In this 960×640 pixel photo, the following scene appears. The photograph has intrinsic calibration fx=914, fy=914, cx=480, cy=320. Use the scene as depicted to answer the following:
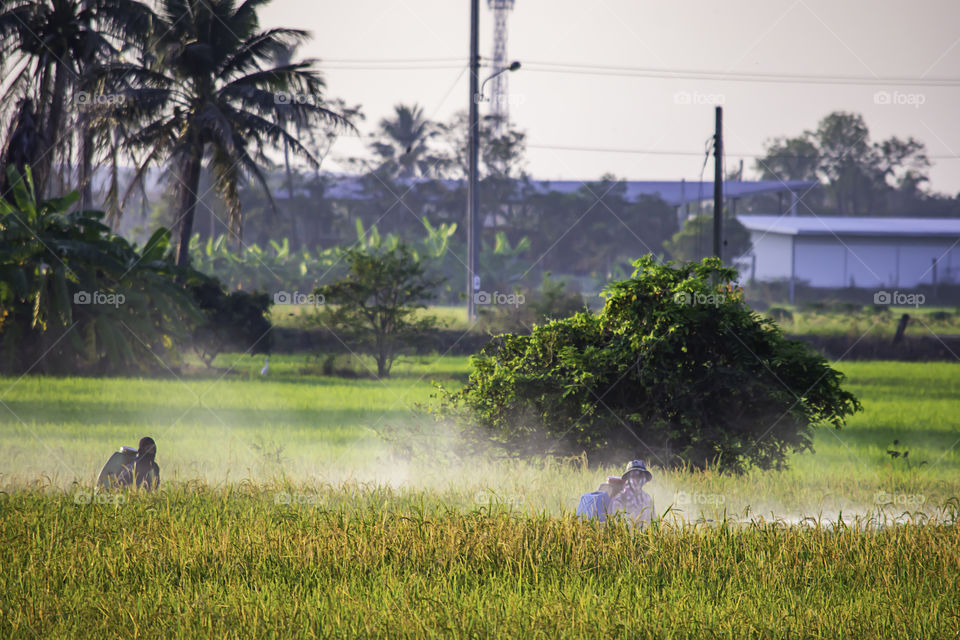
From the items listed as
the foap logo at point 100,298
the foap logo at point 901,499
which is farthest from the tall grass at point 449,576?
the foap logo at point 100,298

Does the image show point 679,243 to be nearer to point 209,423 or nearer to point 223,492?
point 209,423

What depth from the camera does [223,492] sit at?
9.32 metres

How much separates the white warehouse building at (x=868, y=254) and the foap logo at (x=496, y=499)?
3912cm

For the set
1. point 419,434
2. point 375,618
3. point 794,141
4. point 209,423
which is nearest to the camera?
point 375,618

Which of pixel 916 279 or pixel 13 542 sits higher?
pixel 916 279

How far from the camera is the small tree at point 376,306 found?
24469 mm

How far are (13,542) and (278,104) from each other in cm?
1967

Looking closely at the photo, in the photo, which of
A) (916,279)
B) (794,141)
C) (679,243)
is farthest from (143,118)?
(794,141)

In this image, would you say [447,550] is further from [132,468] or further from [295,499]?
[132,468]

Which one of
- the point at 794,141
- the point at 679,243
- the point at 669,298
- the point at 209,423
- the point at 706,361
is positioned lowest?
the point at 209,423

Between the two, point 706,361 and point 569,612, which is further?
point 706,361

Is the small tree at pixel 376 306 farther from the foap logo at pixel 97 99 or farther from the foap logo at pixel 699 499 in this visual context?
the foap logo at pixel 699 499

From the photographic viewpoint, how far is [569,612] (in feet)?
18.9

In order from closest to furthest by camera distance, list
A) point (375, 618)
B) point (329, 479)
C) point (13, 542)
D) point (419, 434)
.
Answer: point (375, 618) < point (13, 542) < point (329, 479) < point (419, 434)
